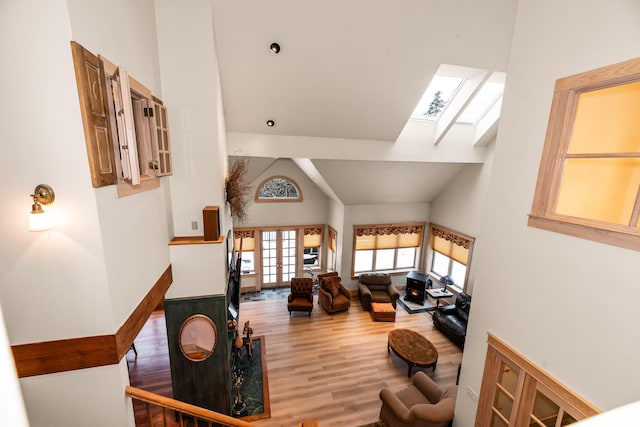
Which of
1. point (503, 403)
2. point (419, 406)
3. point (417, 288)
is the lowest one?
point (417, 288)

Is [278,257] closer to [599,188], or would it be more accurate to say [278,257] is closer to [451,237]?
[451,237]

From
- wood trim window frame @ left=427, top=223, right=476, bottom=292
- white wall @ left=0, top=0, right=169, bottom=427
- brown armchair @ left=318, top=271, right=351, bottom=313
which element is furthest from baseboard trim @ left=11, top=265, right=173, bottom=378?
wood trim window frame @ left=427, top=223, right=476, bottom=292

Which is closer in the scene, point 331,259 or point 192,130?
point 192,130

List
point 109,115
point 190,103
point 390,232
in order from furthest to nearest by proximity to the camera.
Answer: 1. point 390,232
2. point 190,103
3. point 109,115

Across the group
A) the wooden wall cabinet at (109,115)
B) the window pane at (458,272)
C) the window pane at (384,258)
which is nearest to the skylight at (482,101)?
the window pane at (458,272)

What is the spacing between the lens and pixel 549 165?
2033 millimetres

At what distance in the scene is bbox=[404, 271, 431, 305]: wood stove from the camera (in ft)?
25.2

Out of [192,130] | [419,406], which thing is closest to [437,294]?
[419,406]

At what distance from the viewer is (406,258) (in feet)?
28.8

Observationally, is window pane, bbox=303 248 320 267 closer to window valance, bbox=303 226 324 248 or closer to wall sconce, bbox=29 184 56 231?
window valance, bbox=303 226 324 248

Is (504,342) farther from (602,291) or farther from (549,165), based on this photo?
(549,165)

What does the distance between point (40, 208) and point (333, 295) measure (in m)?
6.34

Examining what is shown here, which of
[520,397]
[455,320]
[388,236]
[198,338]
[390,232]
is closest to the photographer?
[520,397]

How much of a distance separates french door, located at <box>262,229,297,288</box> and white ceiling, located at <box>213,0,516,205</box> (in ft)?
12.1
